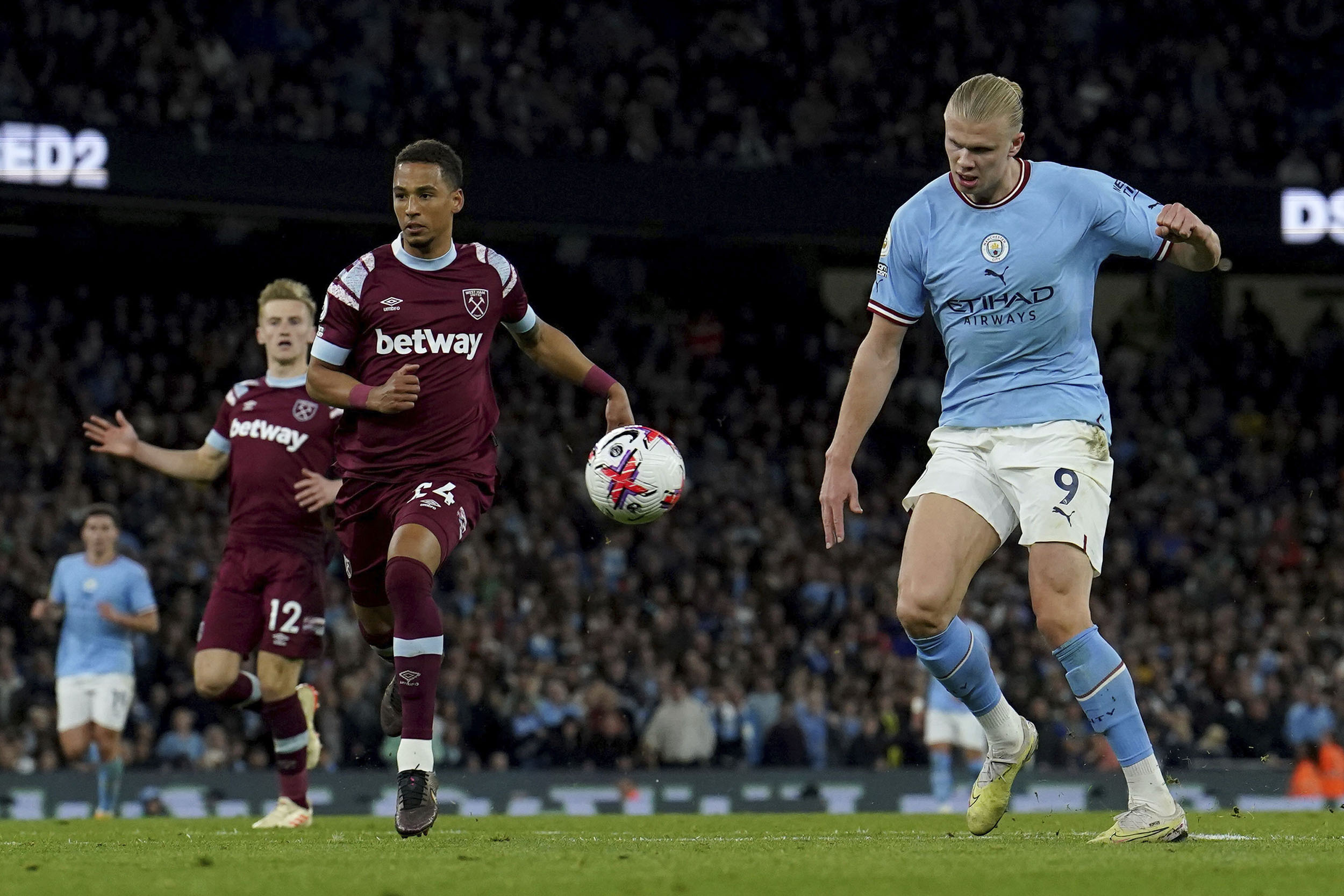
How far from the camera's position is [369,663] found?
15367mm

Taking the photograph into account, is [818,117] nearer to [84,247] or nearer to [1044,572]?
[84,247]

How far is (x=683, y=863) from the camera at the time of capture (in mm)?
4891

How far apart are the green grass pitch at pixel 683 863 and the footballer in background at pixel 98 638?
396 cm

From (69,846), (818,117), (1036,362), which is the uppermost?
(818,117)

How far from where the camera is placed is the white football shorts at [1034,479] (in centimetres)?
569

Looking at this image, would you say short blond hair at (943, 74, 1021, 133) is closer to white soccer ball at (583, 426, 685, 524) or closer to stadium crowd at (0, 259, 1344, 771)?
white soccer ball at (583, 426, 685, 524)

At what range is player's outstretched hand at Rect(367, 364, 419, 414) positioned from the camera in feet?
21.3

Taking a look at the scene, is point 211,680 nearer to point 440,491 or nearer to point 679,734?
point 440,491

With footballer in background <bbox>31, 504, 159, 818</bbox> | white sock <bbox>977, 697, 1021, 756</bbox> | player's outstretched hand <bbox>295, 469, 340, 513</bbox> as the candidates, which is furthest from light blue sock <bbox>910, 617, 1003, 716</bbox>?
footballer in background <bbox>31, 504, 159, 818</bbox>

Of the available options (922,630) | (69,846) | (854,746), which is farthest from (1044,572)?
(854,746)

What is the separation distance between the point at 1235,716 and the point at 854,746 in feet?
12.2

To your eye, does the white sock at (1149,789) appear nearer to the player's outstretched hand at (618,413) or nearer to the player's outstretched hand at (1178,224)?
the player's outstretched hand at (1178,224)

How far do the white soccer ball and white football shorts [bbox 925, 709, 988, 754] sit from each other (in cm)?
779

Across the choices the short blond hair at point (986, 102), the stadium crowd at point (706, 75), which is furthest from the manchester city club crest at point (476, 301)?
the stadium crowd at point (706, 75)
